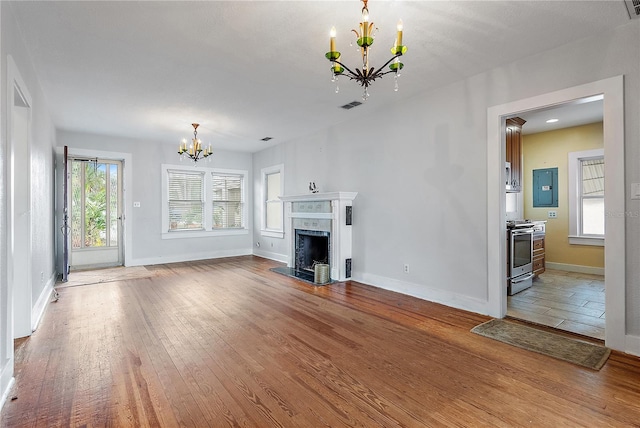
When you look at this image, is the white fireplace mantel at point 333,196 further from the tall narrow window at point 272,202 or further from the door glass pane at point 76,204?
the door glass pane at point 76,204

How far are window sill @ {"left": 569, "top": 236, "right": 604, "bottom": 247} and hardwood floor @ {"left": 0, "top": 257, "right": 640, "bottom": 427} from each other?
3757 mm

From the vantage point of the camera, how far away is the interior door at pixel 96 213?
6453mm

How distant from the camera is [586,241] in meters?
5.72

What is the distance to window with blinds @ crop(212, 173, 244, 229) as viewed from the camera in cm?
803

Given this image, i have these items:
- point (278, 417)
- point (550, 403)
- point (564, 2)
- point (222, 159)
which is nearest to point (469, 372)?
point (550, 403)

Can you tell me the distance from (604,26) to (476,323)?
2.87 m

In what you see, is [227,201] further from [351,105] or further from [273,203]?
[351,105]

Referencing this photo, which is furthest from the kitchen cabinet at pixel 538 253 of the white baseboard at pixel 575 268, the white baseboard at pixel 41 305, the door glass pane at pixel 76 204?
the door glass pane at pixel 76 204

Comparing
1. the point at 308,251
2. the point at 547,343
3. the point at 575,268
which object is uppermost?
the point at 308,251

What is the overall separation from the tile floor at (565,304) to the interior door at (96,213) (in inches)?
288

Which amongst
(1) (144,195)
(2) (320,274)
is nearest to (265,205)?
(1) (144,195)

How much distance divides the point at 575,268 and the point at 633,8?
484 centimetres

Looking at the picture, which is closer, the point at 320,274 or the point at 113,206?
the point at 320,274

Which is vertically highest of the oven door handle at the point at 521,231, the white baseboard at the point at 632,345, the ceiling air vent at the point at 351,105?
the ceiling air vent at the point at 351,105
